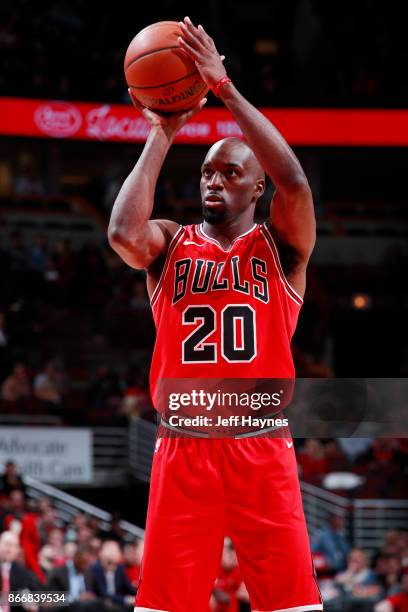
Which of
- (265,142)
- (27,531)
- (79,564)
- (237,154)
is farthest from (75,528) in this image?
(265,142)

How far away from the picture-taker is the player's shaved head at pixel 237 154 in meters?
3.96

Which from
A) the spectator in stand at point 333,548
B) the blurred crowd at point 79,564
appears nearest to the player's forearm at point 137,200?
the blurred crowd at point 79,564

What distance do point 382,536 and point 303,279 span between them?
881 cm

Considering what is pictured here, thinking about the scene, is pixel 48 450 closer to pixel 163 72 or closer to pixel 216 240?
pixel 216 240

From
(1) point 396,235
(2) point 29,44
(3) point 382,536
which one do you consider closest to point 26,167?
(2) point 29,44

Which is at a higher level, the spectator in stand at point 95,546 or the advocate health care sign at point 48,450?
the advocate health care sign at point 48,450

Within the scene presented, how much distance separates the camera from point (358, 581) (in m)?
9.74

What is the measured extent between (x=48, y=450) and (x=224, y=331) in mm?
9174

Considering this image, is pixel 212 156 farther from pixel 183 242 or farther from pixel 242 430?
pixel 242 430

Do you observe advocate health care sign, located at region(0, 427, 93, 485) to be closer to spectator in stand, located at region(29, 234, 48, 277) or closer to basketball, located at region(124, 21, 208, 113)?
spectator in stand, located at region(29, 234, 48, 277)

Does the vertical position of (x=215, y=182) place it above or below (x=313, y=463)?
below

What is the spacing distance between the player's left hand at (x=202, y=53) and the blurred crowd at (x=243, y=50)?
12.9 m

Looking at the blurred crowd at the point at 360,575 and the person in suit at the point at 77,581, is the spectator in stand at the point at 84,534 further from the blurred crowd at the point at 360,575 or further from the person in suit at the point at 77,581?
the blurred crowd at the point at 360,575

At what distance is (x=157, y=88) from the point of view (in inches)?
154
